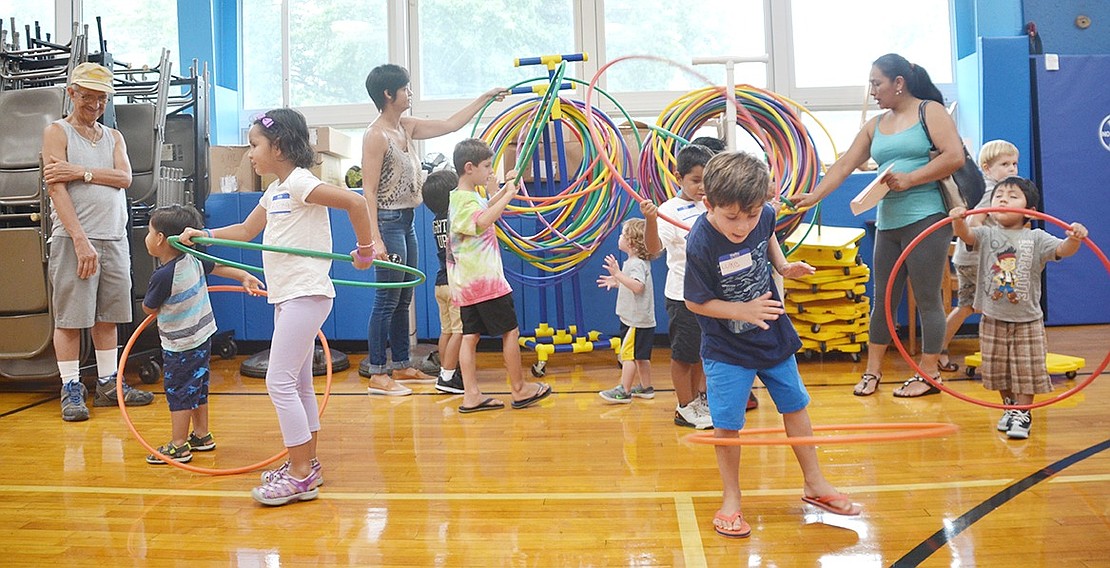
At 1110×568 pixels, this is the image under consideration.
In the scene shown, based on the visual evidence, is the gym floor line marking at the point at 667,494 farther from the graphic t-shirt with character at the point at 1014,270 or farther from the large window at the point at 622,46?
the large window at the point at 622,46

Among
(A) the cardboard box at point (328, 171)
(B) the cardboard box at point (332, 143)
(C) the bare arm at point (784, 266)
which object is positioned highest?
(B) the cardboard box at point (332, 143)

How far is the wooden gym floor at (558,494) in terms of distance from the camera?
8.35 ft

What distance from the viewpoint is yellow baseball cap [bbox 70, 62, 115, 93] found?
15.1 feet

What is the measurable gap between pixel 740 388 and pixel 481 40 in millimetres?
6008

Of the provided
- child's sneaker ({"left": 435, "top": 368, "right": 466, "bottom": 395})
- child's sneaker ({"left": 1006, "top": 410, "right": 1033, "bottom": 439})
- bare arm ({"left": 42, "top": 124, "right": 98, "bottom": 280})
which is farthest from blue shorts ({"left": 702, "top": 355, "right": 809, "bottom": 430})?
bare arm ({"left": 42, "top": 124, "right": 98, "bottom": 280})

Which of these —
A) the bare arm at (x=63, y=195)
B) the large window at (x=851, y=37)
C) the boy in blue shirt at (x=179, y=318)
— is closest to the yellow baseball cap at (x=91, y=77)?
the bare arm at (x=63, y=195)

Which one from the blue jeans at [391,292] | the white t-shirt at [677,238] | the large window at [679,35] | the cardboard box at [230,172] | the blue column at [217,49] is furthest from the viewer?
the large window at [679,35]

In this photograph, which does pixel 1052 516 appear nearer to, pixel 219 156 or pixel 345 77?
pixel 219 156

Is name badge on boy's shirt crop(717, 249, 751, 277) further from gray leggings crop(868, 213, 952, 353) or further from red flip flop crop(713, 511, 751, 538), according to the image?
gray leggings crop(868, 213, 952, 353)

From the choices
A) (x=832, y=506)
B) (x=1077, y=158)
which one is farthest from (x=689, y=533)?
(x=1077, y=158)

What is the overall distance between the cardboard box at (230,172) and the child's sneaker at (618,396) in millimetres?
3831

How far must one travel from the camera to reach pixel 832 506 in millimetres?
2807

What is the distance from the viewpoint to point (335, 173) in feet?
23.0

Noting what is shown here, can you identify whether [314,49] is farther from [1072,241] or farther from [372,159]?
[1072,241]
